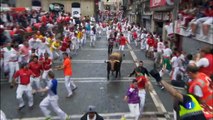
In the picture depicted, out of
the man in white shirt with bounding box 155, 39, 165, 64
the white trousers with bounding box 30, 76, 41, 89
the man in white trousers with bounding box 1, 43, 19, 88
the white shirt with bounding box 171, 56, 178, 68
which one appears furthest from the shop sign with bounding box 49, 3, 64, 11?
the man in white shirt with bounding box 155, 39, 165, 64

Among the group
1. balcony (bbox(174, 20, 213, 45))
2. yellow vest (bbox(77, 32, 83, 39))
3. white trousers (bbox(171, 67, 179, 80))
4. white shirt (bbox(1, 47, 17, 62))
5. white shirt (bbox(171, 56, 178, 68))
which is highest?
white shirt (bbox(1, 47, 17, 62))

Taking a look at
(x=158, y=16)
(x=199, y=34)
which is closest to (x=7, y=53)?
(x=199, y=34)

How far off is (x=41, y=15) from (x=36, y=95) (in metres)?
4.82

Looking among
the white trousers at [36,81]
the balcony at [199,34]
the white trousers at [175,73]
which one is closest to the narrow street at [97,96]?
the white trousers at [36,81]

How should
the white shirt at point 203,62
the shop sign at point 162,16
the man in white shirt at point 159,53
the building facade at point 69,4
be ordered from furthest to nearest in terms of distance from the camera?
the shop sign at point 162,16 → the man in white shirt at point 159,53 → the white shirt at point 203,62 → the building facade at point 69,4

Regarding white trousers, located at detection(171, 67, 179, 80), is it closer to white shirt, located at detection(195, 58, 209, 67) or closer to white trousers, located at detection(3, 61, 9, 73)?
white shirt, located at detection(195, 58, 209, 67)

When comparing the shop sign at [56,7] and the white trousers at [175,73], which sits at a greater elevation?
the shop sign at [56,7]

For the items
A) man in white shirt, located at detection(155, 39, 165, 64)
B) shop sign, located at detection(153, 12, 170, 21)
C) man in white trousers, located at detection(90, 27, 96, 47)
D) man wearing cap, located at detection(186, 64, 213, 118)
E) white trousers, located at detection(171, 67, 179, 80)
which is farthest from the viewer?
man in white trousers, located at detection(90, 27, 96, 47)

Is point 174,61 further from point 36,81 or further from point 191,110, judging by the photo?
point 191,110

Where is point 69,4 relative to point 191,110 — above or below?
above

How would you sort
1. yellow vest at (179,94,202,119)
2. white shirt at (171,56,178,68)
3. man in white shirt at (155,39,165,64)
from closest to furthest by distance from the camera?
yellow vest at (179,94,202,119) → white shirt at (171,56,178,68) → man in white shirt at (155,39,165,64)

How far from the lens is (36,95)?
809cm

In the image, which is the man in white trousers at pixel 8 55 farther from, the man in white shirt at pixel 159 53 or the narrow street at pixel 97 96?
the man in white shirt at pixel 159 53

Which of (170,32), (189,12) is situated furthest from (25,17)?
(170,32)
